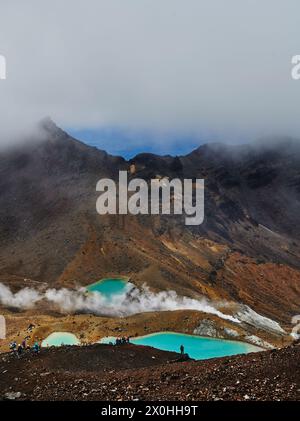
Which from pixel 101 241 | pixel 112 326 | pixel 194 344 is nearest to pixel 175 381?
pixel 194 344

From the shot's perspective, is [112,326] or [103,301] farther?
[103,301]

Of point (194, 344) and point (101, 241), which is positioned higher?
point (101, 241)

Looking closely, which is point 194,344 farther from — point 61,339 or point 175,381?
point 175,381

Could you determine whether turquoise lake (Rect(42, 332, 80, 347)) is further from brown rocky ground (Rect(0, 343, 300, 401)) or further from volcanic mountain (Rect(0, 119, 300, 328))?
volcanic mountain (Rect(0, 119, 300, 328))

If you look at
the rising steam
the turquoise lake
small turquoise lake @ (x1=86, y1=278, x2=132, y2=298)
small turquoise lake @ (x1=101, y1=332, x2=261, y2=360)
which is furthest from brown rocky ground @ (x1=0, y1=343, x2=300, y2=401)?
small turquoise lake @ (x1=86, y1=278, x2=132, y2=298)

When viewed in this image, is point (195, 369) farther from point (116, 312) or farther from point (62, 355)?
point (116, 312)

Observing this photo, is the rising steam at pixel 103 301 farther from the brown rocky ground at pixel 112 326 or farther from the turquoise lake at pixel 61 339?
the turquoise lake at pixel 61 339

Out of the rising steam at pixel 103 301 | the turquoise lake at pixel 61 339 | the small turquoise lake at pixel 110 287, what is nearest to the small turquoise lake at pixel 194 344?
the turquoise lake at pixel 61 339
